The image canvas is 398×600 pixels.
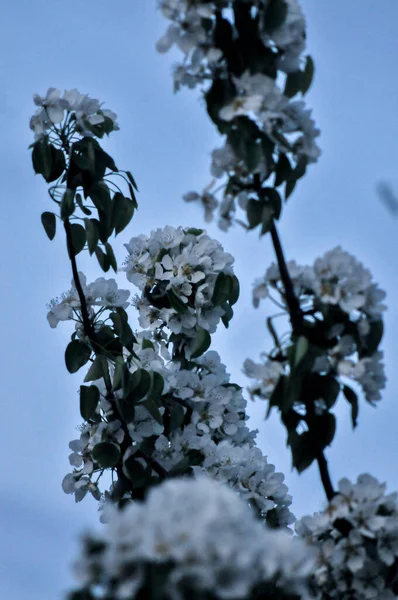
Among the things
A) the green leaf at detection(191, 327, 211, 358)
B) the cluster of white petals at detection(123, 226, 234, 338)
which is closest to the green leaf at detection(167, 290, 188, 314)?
the cluster of white petals at detection(123, 226, 234, 338)

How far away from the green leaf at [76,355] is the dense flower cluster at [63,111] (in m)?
1.00

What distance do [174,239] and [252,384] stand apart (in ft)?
6.52

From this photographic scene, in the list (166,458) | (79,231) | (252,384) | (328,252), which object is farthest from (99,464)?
(328,252)

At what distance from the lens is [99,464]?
4.43 metres

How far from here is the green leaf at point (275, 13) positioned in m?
3.26

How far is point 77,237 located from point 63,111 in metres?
0.60

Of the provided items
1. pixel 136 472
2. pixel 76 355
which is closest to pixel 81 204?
pixel 76 355

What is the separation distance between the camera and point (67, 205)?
14.0 feet

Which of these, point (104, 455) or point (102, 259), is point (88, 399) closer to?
point (104, 455)

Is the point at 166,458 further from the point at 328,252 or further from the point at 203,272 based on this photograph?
the point at 328,252

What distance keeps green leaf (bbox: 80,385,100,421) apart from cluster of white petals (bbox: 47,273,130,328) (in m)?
0.39

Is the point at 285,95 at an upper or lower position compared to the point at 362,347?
upper

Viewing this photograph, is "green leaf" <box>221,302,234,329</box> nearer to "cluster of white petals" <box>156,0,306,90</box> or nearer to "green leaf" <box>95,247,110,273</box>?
"green leaf" <box>95,247,110,273</box>

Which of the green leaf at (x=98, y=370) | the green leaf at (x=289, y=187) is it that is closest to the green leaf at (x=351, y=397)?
the green leaf at (x=289, y=187)
